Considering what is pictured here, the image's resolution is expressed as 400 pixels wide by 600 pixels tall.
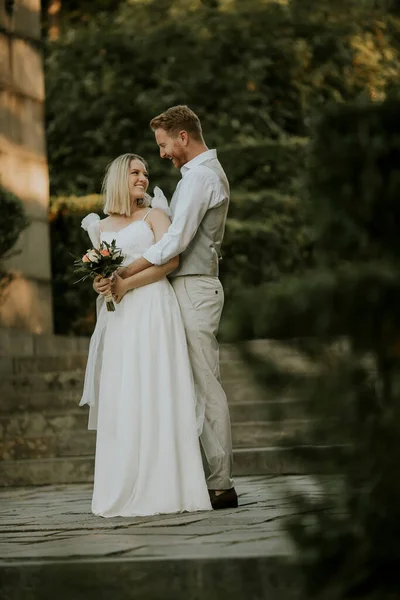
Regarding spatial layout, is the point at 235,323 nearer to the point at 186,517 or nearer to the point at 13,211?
the point at 186,517

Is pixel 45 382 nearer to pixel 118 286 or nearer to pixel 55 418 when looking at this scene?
pixel 55 418

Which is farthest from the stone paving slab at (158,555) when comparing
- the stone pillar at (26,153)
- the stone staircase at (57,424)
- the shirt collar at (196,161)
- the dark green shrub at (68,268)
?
the dark green shrub at (68,268)

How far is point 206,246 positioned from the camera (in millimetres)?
7625

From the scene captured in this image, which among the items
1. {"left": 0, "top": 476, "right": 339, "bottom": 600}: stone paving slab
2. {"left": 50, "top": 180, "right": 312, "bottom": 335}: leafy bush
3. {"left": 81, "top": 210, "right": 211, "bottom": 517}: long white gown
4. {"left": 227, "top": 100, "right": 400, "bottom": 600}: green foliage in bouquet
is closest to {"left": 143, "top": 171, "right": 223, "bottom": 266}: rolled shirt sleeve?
{"left": 81, "top": 210, "right": 211, "bottom": 517}: long white gown

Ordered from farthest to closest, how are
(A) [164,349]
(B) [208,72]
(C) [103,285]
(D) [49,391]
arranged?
(B) [208,72] < (D) [49,391] < (C) [103,285] < (A) [164,349]

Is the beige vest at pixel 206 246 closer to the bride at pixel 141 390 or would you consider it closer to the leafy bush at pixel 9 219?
the bride at pixel 141 390

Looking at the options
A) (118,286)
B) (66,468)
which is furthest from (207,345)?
(66,468)

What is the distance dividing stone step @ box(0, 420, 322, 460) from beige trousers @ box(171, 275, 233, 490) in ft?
10.3

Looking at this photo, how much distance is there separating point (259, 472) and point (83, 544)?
15.1 ft

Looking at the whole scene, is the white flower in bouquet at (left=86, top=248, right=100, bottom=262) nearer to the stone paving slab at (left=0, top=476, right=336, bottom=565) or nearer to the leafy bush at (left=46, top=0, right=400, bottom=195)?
the stone paving slab at (left=0, top=476, right=336, bottom=565)

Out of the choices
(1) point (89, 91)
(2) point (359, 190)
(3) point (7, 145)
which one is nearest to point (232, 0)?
(1) point (89, 91)

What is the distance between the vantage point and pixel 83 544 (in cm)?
551

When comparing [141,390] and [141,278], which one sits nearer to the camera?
[141,390]

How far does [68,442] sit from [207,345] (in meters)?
3.84
